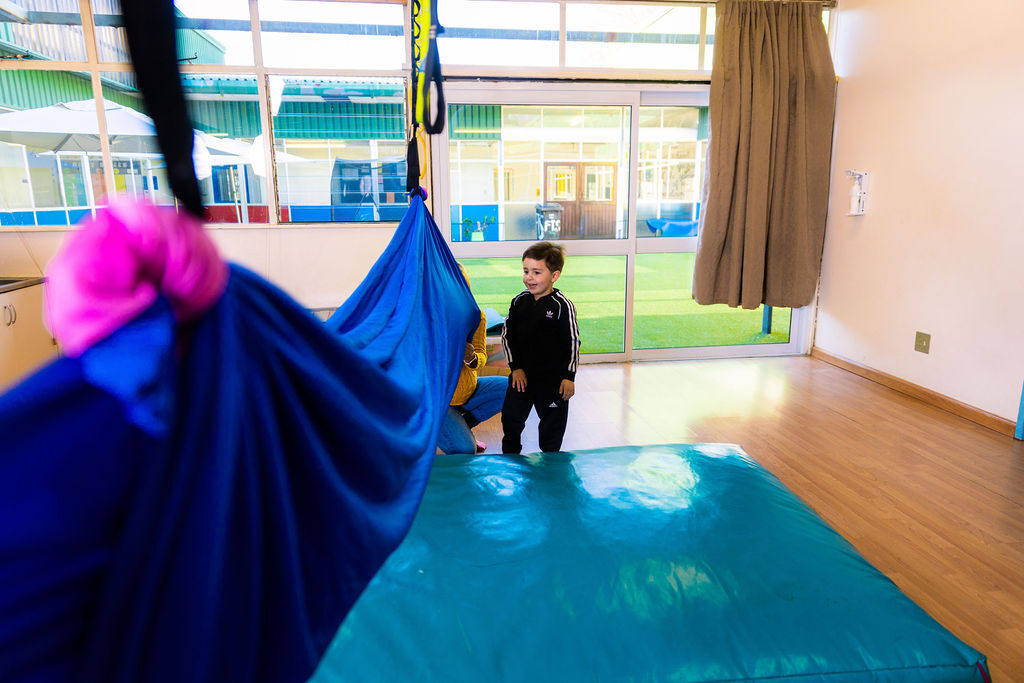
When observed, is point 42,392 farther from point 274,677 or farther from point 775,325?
point 775,325

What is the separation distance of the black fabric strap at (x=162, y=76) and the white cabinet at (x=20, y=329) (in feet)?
10.6

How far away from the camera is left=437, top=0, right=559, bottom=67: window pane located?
11.8 feet

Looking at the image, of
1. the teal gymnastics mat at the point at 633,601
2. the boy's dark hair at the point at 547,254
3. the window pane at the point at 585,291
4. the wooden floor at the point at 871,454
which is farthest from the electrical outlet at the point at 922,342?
the boy's dark hair at the point at 547,254

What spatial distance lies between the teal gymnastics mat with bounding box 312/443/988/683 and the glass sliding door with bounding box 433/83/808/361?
2099 mm

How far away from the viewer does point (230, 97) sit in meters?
3.48

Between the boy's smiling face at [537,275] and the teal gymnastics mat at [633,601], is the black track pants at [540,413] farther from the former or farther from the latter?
the teal gymnastics mat at [633,601]

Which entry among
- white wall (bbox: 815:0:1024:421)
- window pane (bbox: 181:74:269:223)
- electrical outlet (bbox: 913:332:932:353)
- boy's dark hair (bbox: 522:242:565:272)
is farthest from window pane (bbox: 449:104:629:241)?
electrical outlet (bbox: 913:332:932:353)

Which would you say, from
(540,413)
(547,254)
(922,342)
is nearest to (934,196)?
(922,342)

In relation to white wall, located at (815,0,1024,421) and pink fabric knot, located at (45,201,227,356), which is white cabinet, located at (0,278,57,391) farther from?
white wall, located at (815,0,1024,421)

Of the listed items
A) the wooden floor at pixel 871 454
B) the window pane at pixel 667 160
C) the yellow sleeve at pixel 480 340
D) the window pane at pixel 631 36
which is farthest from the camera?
the window pane at pixel 667 160

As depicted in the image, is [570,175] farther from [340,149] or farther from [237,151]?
[237,151]

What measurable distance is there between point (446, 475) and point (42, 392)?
1474 millimetres

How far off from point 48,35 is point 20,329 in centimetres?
163

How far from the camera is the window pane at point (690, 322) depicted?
4.94 meters
